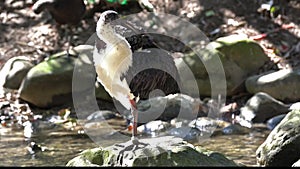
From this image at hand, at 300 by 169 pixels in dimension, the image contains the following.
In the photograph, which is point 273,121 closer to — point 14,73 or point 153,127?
point 153,127

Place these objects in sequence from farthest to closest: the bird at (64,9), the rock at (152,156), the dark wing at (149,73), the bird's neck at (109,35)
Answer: the bird at (64,9), the dark wing at (149,73), the bird's neck at (109,35), the rock at (152,156)

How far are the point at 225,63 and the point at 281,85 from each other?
3.44ft

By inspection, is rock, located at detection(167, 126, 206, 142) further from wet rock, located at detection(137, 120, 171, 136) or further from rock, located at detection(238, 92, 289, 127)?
rock, located at detection(238, 92, 289, 127)

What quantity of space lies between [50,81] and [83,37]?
6.17ft

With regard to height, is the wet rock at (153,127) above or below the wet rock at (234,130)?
above

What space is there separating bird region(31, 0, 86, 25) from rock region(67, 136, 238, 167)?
235 inches

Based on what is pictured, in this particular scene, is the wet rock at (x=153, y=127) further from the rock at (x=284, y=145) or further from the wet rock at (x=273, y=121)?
the rock at (x=284, y=145)

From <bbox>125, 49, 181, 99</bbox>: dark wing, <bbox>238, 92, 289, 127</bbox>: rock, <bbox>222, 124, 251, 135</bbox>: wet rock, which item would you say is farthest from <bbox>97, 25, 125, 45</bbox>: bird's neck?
<bbox>238, 92, 289, 127</bbox>: rock

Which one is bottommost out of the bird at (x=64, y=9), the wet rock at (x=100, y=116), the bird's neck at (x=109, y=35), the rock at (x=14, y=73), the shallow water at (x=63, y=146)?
the wet rock at (x=100, y=116)

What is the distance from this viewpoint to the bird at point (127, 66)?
15.8 ft

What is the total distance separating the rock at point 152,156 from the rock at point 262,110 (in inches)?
160

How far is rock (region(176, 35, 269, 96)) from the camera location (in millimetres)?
9555

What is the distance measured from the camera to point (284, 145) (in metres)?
5.96

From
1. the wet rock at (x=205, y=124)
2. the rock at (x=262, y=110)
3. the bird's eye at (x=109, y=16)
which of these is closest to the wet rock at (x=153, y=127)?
the wet rock at (x=205, y=124)
